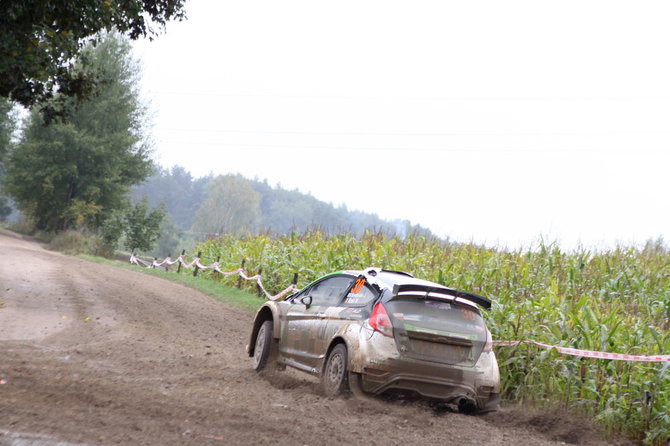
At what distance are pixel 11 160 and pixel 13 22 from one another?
43.4 metres

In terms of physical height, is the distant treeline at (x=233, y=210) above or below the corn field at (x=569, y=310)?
above

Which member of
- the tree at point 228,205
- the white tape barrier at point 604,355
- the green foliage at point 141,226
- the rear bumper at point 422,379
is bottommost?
the rear bumper at point 422,379

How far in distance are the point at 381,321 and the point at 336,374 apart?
894mm

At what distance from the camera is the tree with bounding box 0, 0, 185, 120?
12805 mm

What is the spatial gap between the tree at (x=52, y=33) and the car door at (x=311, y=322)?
7.20 metres

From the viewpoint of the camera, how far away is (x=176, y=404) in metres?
6.93

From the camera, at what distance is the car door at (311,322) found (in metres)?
8.96

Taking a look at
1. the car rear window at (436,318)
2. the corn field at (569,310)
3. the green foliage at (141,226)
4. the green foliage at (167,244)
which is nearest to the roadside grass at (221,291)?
the corn field at (569,310)

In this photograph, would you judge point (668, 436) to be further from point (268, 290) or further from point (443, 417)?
point (268, 290)

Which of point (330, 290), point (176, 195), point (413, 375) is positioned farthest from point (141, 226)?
point (176, 195)

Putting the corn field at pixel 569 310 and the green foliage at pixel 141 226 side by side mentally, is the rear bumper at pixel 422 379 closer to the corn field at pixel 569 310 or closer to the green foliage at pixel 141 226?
the corn field at pixel 569 310

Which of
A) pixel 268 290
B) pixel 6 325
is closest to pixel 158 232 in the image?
pixel 268 290

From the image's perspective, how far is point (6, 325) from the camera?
1316cm

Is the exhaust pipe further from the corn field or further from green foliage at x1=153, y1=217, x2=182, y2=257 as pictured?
green foliage at x1=153, y1=217, x2=182, y2=257
